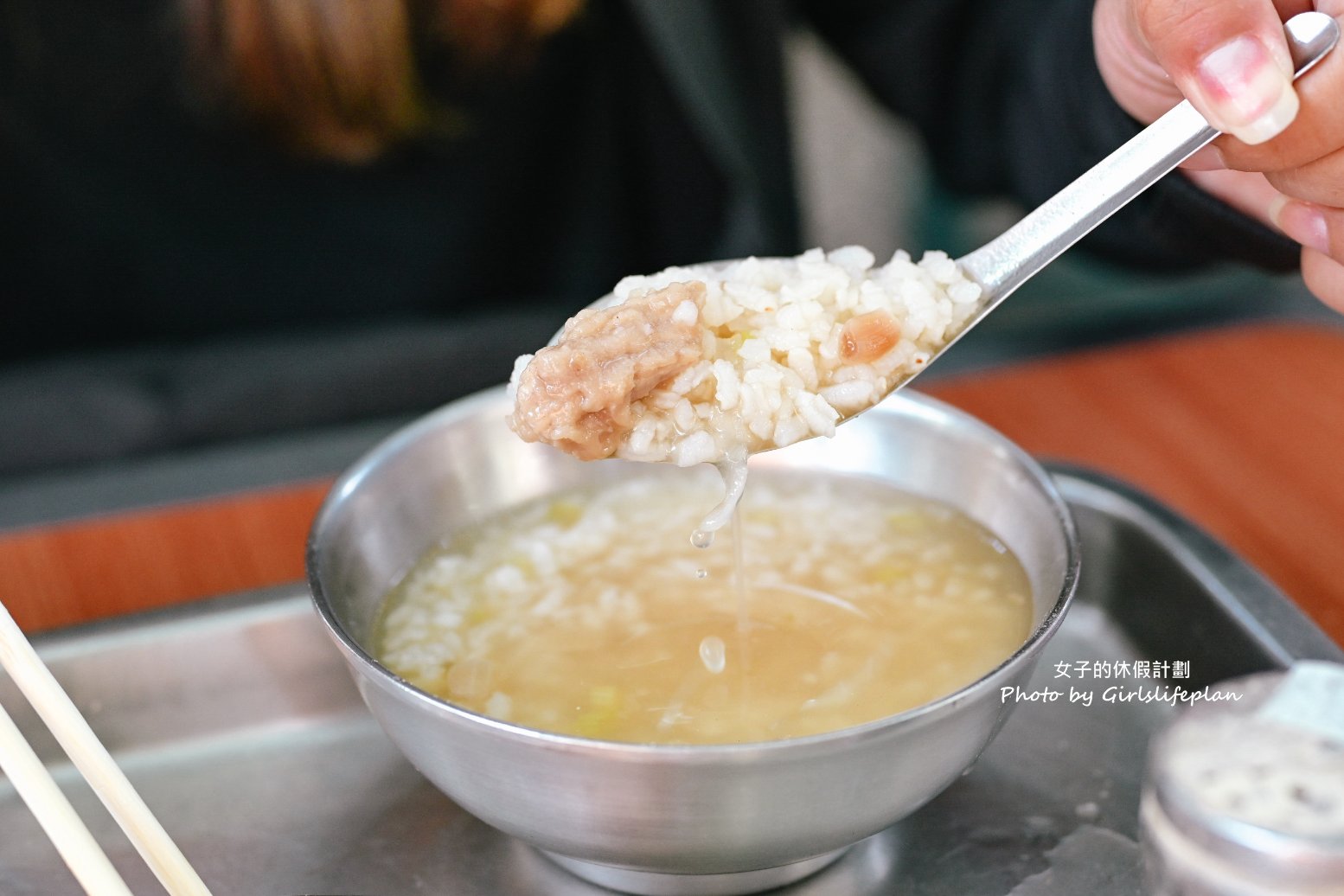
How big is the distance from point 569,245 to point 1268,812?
2.19 metres

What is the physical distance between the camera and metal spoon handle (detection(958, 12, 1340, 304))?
110cm

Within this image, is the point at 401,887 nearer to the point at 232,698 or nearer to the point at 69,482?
the point at 232,698

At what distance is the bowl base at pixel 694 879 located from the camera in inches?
40.7

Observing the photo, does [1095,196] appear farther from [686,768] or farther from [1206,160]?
[686,768]

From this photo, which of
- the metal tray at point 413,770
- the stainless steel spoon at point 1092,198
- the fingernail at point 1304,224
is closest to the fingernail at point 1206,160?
the fingernail at point 1304,224

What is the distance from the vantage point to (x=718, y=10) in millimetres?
2236

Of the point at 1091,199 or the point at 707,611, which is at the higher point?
the point at 1091,199

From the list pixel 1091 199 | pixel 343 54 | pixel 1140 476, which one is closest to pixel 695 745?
pixel 1091 199

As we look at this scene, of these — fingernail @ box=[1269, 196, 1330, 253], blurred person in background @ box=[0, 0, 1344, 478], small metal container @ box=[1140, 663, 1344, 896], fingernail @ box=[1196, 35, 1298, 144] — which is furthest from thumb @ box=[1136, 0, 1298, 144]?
blurred person in background @ box=[0, 0, 1344, 478]

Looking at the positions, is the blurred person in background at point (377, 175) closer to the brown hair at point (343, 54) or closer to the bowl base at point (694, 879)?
the brown hair at point (343, 54)

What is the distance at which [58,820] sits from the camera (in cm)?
85

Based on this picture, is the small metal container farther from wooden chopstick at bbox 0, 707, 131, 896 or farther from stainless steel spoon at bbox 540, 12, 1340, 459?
wooden chopstick at bbox 0, 707, 131, 896

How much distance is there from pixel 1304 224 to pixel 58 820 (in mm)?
1266

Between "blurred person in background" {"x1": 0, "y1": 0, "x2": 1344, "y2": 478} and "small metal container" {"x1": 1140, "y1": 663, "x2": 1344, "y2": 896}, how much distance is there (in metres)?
1.16
